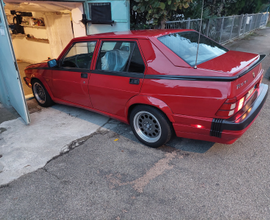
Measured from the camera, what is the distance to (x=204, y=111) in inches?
99.5

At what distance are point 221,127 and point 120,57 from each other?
182cm

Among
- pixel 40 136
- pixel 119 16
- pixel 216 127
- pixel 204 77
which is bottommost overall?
pixel 40 136

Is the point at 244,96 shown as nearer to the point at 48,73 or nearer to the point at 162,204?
the point at 162,204

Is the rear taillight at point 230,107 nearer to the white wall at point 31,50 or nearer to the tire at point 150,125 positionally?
the tire at point 150,125

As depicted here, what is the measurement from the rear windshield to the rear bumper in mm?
773

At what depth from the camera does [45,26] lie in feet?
27.4

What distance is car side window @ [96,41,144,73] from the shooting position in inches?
120

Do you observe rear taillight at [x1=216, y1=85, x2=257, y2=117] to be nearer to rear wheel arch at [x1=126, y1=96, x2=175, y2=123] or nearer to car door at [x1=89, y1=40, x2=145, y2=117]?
rear wheel arch at [x1=126, y1=96, x2=175, y2=123]

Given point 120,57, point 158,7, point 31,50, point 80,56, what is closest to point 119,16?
point 158,7

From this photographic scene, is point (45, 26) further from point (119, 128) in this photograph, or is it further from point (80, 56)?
point (119, 128)

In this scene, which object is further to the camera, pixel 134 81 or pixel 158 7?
pixel 158 7

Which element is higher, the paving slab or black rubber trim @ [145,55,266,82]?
black rubber trim @ [145,55,266,82]

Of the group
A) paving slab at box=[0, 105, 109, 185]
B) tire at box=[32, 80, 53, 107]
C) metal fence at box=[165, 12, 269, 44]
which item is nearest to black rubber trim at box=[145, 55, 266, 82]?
paving slab at box=[0, 105, 109, 185]

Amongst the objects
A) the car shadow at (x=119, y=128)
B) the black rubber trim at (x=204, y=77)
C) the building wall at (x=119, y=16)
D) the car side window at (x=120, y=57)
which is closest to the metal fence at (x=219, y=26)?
the building wall at (x=119, y=16)
